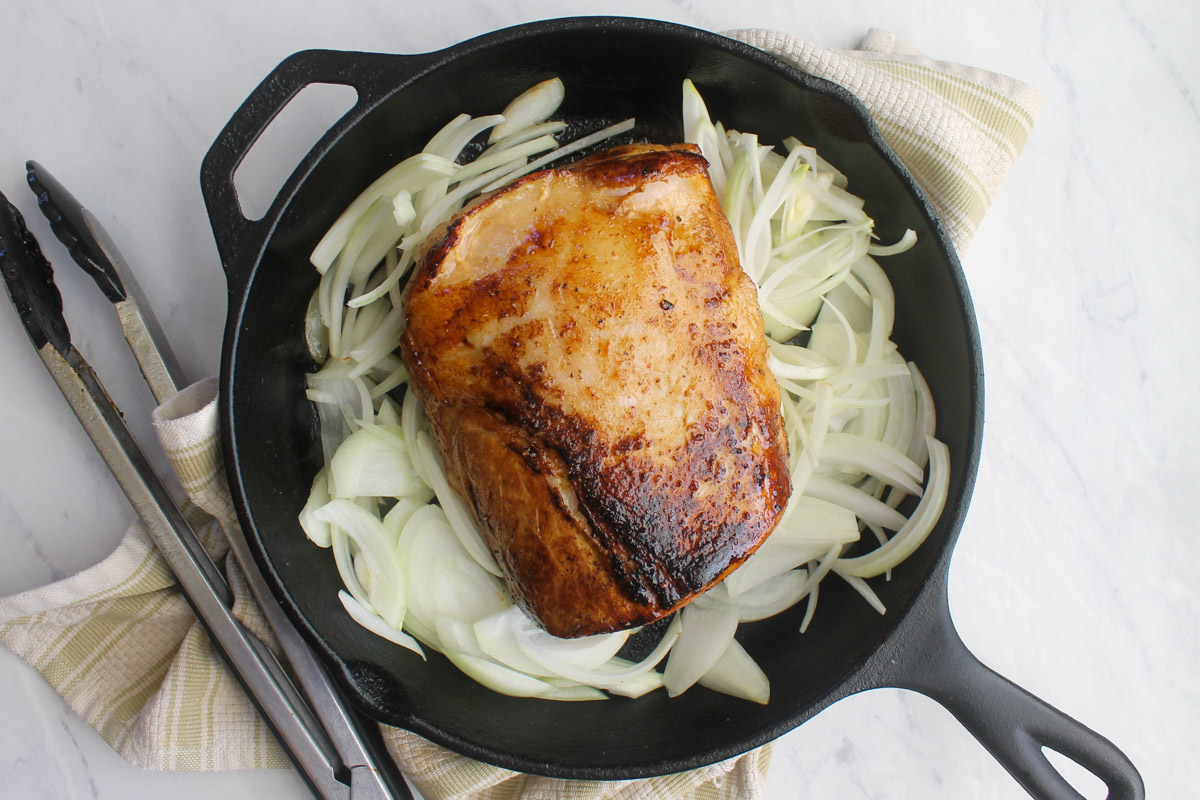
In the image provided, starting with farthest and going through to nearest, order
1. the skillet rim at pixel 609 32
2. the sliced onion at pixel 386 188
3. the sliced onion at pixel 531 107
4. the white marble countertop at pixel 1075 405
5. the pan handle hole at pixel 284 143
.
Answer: the white marble countertop at pixel 1075 405 → the pan handle hole at pixel 284 143 → the sliced onion at pixel 531 107 → the sliced onion at pixel 386 188 → the skillet rim at pixel 609 32

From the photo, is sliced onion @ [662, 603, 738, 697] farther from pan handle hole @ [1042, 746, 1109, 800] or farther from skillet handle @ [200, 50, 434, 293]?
skillet handle @ [200, 50, 434, 293]

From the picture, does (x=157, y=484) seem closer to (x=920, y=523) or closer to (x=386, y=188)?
(x=386, y=188)

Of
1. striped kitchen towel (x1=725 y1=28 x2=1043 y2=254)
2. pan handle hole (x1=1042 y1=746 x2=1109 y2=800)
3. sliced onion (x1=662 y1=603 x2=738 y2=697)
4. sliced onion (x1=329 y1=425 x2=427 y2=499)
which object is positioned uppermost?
striped kitchen towel (x1=725 y1=28 x2=1043 y2=254)

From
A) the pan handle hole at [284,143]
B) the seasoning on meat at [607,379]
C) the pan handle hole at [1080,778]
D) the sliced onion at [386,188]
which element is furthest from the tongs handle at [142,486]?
the pan handle hole at [1080,778]

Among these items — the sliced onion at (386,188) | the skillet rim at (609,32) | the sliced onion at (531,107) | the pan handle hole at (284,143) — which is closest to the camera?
the skillet rim at (609,32)

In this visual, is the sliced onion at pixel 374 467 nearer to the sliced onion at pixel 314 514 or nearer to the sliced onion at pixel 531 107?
the sliced onion at pixel 314 514

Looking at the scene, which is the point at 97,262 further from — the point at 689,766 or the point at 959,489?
the point at 959,489

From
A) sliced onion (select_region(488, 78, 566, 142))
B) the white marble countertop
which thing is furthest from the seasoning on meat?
the white marble countertop
